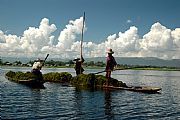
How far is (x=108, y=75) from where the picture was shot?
37812 millimetres

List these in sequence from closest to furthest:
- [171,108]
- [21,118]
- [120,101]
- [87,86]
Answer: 1. [21,118]
2. [171,108]
3. [120,101]
4. [87,86]

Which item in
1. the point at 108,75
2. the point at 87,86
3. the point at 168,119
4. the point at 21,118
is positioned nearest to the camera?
the point at 21,118

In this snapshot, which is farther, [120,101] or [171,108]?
[120,101]

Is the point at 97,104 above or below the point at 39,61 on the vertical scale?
below

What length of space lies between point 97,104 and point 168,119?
6532 mm

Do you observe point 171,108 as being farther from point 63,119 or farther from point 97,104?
point 63,119

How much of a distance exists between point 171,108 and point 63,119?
9.82 meters

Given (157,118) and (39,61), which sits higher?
(39,61)

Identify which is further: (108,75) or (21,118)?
(108,75)

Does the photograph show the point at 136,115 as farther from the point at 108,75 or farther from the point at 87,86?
the point at 87,86

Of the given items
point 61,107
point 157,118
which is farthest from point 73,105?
point 157,118

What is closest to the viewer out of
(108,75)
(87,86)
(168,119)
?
(168,119)

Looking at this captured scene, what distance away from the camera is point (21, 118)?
18656 millimetres

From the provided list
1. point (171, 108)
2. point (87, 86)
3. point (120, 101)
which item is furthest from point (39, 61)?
point (171, 108)
